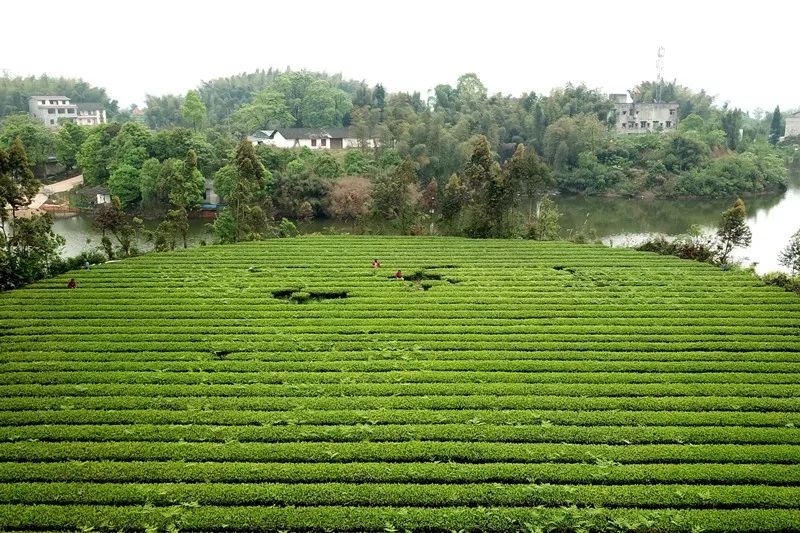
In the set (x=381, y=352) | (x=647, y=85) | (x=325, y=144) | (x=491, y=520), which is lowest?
(x=491, y=520)

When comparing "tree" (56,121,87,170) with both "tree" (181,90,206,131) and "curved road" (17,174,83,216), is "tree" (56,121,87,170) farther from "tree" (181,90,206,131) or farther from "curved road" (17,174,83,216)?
"tree" (181,90,206,131)

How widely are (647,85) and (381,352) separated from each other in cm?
8590

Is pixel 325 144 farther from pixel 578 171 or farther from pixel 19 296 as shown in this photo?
pixel 19 296

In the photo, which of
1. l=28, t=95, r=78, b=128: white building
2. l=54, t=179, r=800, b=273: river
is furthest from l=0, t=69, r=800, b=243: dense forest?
l=28, t=95, r=78, b=128: white building

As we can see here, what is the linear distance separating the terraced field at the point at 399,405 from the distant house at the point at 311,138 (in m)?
44.1

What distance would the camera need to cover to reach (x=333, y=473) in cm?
1110

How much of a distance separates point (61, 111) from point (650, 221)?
81.2 meters

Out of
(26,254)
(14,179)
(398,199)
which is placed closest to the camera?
(26,254)

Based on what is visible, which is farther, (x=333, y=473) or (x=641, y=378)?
(x=641, y=378)

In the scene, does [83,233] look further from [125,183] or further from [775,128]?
[775,128]

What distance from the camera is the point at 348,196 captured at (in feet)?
144

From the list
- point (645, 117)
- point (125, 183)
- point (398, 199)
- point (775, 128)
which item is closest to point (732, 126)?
point (645, 117)

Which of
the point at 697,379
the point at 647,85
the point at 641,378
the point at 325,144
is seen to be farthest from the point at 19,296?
the point at 647,85

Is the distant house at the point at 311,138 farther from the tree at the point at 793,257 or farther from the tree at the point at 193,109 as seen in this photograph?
the tree at the point at 793,257
